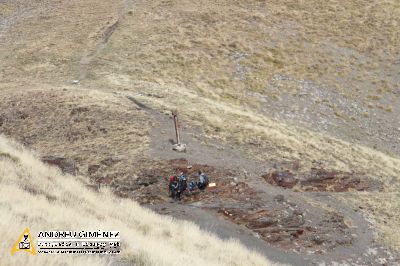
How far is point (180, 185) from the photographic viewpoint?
751 inches

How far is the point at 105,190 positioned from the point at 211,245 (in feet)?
18.1

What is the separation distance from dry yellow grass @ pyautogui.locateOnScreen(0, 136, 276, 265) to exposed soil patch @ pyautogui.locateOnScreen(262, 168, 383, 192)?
6686 millimetres

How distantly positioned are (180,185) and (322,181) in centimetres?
739

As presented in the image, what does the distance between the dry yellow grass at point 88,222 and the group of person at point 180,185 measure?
8.28 feet

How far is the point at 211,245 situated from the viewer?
14.3 metres

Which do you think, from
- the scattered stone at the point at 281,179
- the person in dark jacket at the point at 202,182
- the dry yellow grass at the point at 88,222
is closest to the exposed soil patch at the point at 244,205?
the person in dark jacket at the point at 202,182

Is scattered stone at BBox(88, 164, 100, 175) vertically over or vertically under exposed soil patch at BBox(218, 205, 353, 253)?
over

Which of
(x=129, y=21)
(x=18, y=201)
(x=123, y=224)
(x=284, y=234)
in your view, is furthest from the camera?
(x=129, y=21)

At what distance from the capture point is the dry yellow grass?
360 inches

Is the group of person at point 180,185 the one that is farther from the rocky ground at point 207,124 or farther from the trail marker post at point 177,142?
the trail marker post at point 177,142

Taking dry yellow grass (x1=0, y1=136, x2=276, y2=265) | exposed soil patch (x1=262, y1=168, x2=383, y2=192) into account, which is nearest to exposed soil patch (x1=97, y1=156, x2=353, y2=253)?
exposed soil patch (x1=262, y1=168, x2=383, y2=192)

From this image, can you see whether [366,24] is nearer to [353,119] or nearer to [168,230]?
[353,119]

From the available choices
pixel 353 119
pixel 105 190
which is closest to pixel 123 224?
pixel 105 190

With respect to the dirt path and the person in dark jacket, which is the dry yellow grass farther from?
the dirt path
